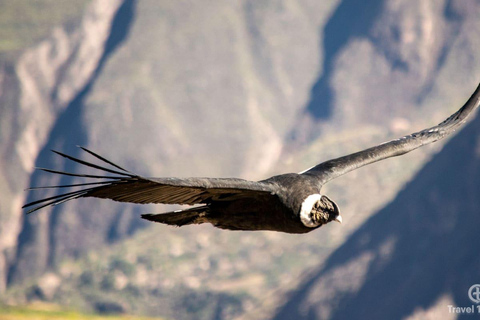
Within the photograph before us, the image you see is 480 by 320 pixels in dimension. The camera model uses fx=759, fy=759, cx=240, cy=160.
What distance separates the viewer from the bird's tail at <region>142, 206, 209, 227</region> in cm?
1532

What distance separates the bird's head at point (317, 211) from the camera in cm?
1439

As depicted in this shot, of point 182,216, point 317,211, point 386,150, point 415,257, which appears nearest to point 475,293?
point 415,257

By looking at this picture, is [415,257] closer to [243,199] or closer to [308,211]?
[243,199]

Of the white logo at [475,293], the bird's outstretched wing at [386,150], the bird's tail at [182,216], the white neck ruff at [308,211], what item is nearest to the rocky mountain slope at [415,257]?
the white logo at [475,293]

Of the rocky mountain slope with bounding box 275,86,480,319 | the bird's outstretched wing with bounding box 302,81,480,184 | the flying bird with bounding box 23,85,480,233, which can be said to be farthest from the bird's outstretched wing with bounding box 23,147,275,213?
the rocky mountain slope with bounding box 275,86,480,319

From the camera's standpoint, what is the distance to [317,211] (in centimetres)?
1459

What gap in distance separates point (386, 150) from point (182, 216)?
17.1 ft

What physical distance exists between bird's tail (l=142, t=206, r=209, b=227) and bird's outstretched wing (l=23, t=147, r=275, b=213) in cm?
32

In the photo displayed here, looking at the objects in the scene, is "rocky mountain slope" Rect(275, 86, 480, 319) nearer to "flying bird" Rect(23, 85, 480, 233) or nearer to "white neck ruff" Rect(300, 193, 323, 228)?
"flying bird" Rect(23, 85, 480, 233)

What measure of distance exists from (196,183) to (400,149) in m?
6.74

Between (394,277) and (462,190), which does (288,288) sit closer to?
(394,277)

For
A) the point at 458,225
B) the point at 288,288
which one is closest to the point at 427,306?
the point at 458,225

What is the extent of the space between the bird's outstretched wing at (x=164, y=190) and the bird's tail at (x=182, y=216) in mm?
319

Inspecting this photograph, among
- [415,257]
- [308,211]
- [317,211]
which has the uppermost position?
[415,257]
